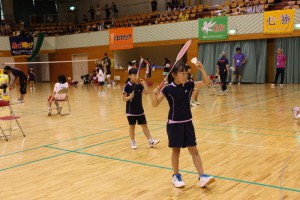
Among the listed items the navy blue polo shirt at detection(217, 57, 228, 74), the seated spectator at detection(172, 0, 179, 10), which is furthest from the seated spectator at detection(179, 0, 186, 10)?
the navy blue polo shirt at detection(217, 57, 228, 74)

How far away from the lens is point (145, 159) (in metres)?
6.59

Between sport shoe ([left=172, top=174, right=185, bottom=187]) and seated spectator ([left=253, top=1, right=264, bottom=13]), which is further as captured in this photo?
seated spectator ([left=253, top=1, right=264, bottom=13])

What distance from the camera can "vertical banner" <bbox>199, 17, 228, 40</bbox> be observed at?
75.8ft

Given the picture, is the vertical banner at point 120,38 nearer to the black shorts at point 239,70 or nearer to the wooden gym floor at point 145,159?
the black shorts at point 239,70

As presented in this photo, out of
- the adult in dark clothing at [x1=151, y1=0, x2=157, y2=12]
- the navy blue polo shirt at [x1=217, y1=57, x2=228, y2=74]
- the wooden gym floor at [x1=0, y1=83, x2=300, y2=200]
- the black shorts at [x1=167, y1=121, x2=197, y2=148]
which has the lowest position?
the wooden gym floor at [x1=0, y1=83, x2=300, y2=200]

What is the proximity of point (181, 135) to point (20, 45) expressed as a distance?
29.9 m

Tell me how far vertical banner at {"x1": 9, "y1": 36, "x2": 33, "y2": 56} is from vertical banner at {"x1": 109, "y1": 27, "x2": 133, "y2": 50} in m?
7.97

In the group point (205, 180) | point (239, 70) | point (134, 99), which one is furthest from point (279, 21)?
point (205, 180)

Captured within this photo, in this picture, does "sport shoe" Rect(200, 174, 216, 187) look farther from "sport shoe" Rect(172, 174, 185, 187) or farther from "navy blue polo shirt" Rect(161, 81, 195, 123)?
"navy blue polo shirt" Rect(161, 81, 195, 123)

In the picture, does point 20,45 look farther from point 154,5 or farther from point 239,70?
point 239,70

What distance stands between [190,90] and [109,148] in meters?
3.20

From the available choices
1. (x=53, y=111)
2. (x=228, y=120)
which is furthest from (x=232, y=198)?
(x=53, y=111)

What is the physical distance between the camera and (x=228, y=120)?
10.3 metres

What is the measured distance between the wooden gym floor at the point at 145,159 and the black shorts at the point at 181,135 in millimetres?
656
